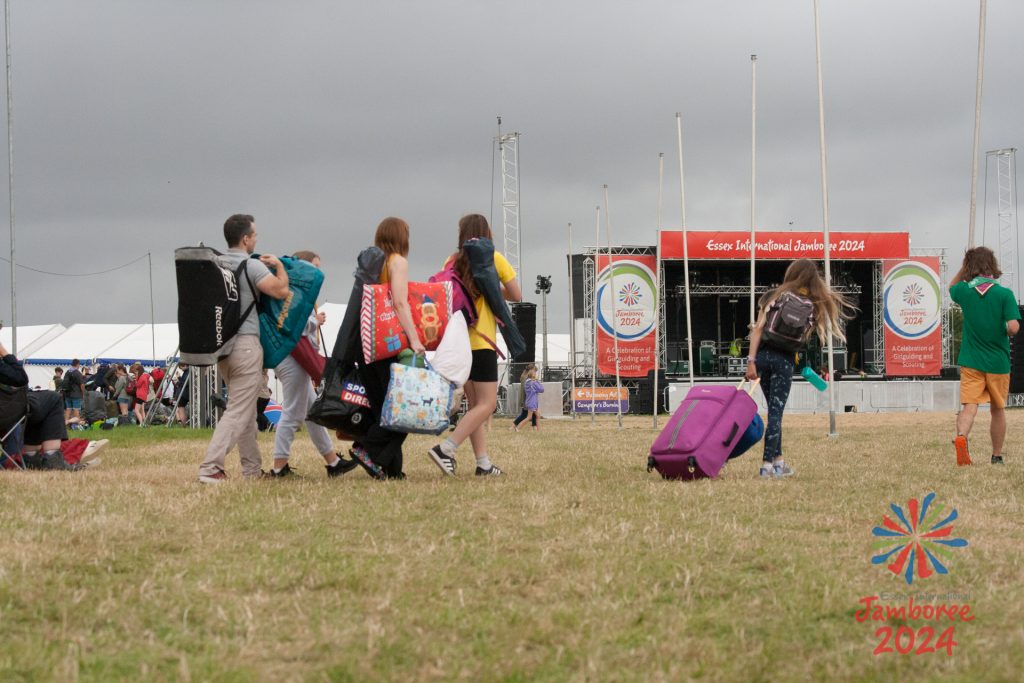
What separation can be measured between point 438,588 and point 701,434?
4.34m

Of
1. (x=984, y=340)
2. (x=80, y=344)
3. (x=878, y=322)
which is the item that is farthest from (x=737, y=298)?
(x=984, y=340)

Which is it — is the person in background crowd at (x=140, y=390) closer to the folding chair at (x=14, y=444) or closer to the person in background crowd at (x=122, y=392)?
the person in background crowd at (x=122, y=392)

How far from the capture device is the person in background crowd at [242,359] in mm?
7586

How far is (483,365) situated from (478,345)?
138 mm

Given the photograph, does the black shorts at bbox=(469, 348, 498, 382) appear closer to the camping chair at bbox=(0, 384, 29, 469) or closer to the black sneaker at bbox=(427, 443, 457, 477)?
the black sneaker at bbox=(427, 443, 457, 477)

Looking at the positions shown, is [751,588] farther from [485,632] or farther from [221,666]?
[221,666]

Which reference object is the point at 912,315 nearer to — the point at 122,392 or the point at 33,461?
the point at 122,392

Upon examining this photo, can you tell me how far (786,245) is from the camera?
4325 cm

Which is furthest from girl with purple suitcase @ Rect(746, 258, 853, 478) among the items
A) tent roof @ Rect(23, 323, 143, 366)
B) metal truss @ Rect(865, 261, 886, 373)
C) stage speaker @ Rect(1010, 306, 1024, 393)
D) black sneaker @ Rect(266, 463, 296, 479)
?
tent roof @ Rect(23, 323, 143, 366)

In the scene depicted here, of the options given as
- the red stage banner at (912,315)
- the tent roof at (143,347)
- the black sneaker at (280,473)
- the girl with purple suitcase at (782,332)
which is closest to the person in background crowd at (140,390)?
the tent roof at (143,347)

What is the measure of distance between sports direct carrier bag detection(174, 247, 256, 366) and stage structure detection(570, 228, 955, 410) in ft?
110

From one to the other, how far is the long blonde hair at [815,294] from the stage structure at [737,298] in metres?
31.7

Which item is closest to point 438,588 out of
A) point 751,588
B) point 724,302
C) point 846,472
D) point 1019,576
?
point 751,588

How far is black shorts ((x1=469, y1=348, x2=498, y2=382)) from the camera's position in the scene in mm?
7961
